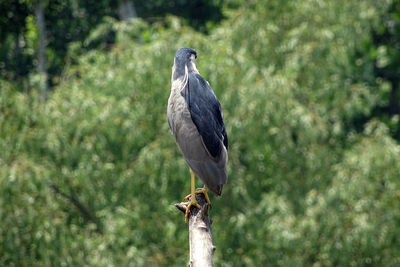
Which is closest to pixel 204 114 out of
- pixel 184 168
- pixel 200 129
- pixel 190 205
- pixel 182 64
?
pixel 200 129

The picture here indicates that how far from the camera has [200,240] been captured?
3.14 metres

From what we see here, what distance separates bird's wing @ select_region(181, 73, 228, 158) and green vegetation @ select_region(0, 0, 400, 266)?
3063 millimetres

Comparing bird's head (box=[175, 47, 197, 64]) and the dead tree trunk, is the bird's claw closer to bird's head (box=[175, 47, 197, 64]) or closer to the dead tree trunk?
the dead tree trunk

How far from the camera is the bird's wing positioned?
12.8 feet

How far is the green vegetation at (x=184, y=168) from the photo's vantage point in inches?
271

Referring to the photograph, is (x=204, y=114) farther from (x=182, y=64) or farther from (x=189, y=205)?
(x=189, y=205)

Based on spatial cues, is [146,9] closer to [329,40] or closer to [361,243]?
[329,40]

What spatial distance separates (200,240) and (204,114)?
3.29 feet

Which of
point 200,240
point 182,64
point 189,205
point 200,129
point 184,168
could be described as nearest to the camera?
point 200,240

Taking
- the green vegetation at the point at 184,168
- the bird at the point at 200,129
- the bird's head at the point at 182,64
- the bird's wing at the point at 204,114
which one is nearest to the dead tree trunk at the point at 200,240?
the bird at the point at 200,129

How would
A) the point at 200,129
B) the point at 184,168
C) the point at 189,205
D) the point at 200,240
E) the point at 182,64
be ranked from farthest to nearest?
the point at 184,168 → the point at 182,64 → the point at 200,129 → the point at 189,205 → the point at 200,240

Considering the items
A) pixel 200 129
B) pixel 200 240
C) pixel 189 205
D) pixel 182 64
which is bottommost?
pixel 200 240

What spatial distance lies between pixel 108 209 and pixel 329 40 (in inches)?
136

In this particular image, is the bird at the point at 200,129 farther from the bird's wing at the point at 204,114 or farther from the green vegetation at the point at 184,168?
the green vegetation at the point at 184,168
